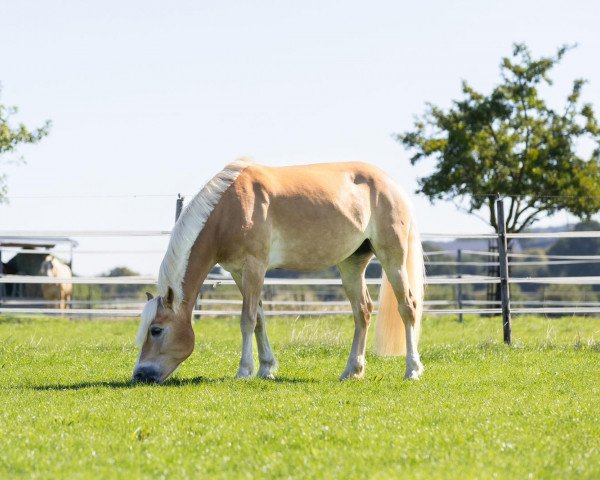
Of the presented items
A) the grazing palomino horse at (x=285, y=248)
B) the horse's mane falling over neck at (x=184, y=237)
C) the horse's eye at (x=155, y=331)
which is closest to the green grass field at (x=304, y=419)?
the grazing palomino horse at (x=285, y=248)

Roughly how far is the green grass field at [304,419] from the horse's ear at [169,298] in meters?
0.64

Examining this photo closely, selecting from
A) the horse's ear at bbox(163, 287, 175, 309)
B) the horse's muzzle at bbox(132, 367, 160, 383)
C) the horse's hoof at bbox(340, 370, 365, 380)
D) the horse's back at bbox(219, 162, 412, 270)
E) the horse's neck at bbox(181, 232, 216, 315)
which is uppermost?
the horse's back at bbox(219, 162, 412, 270)

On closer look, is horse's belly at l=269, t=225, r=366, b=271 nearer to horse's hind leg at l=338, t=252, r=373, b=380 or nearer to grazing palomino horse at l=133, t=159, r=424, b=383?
grazing palomino horse at l=133, t=159, r=424, b=383

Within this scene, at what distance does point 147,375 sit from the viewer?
7.46 meters

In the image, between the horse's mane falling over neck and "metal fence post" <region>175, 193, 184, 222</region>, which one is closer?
the horse's mane falling over neck

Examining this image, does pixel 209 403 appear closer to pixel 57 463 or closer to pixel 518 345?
pixel 57 463

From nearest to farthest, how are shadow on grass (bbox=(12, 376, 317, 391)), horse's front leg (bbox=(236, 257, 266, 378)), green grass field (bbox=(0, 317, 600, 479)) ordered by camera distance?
green grass field (bbox=(0, 317, 600, 479)) < shadow on grass (bbox=(12, 376, 317, 391)) < horse's front leg (bbox=(236, 257, 266, 378))

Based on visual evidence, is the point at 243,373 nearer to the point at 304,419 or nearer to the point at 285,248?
the point at 285,248

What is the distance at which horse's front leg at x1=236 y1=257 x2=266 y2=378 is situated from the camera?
7.70m

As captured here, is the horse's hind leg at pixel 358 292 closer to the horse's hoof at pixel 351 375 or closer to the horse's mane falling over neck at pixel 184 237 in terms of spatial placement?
the horse's hoof at pixel 351 375

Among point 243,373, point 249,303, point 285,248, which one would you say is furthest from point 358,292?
point 243,373

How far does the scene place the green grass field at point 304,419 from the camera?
14.4 feet

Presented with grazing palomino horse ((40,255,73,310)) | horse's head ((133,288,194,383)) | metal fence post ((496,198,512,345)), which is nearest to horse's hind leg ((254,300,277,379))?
horse's head ((133,288,194,383))

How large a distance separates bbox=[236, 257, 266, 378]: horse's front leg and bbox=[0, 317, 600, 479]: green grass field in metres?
0.21
